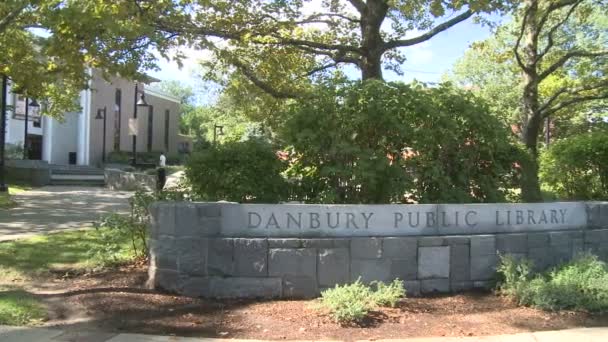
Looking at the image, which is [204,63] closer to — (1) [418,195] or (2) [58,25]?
(2) [58,25]

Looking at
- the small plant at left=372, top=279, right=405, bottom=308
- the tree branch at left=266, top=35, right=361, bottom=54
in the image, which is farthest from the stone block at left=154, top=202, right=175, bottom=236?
the tree branch at left=266, top=35, right=361, bottom=54

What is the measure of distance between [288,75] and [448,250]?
31.4 ft

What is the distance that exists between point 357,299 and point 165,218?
2.29 meters

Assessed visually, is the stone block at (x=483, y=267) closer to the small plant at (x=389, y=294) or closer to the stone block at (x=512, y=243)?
the stone block at (x=512, y=243)

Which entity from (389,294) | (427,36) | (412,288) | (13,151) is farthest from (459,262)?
(13,151)

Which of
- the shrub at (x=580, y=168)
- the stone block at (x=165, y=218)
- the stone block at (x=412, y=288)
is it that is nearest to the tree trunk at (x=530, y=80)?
the shrub at (x=580, y=168)

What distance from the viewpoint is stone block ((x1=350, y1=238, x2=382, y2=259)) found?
263 inches

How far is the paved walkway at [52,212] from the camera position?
12752 millimetres

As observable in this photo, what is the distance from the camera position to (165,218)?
266 inches

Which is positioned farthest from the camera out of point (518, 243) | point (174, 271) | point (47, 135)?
point (47, 135)

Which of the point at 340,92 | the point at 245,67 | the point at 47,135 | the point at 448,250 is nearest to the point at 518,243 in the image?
the point at 448,250

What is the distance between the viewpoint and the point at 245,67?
14.2 metres

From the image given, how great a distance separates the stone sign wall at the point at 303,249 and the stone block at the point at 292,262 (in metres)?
0.01

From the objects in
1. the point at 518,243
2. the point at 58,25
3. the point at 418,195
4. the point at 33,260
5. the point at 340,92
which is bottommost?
the point at 33,260
